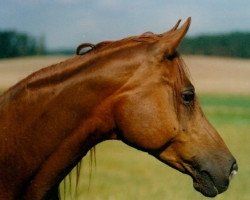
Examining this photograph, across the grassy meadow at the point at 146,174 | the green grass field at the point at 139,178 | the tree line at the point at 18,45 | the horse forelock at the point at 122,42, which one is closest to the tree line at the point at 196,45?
the tree line at the point at 18,45

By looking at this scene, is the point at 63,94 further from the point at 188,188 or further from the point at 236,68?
the point at 236,68

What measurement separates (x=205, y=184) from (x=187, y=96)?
0.69 m

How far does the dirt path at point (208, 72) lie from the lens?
66.1 metres

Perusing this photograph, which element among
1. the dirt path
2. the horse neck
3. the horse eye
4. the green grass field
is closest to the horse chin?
the horse eye

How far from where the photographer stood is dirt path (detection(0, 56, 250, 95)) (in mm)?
66062

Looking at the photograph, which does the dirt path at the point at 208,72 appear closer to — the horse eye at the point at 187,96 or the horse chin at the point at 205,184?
the horse chin at the point at 205,184

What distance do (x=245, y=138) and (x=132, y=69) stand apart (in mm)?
22693

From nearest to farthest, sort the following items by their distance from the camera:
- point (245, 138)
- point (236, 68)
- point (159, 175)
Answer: point (159, 175) → point (245, 138) → point (236, 68)

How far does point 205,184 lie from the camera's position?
4.66m

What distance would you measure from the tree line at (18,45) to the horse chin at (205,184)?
60.0 metres

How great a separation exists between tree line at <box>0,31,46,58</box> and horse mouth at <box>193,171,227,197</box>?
60.0 meters

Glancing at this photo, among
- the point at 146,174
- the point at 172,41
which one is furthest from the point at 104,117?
the point at 146,174

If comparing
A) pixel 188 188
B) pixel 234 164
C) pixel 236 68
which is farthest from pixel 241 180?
pixel 236 68

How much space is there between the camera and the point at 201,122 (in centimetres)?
459
